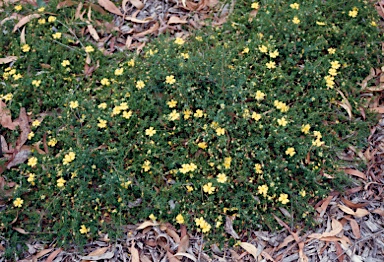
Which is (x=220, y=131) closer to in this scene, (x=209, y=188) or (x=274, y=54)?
(x=209, y=188)

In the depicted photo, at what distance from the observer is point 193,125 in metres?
3.81

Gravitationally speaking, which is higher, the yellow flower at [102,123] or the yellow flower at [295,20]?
the yellow flower at [295,20]

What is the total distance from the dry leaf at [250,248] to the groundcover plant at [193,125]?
0.14 m

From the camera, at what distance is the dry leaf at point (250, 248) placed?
3.51 m

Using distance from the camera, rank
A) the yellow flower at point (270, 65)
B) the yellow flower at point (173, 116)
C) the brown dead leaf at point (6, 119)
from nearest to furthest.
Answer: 1. the yellow flower at point (173, 116)
2. the yellow flower at point (270, 65)
3. the brown dead leaf at point (6, 119)

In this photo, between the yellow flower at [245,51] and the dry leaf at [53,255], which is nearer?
the dry leaf at [53,255]

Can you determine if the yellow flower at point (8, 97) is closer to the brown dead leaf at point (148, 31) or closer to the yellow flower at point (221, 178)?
the brown dead leaf at point (148, 31)

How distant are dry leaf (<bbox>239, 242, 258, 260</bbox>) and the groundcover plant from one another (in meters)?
0.14

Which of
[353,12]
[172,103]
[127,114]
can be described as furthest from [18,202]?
[353,12]

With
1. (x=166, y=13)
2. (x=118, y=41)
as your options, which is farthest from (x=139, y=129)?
(x=166, y=13)

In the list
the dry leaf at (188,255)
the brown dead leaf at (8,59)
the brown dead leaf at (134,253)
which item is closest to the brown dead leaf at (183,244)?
the dry leaf at (188,255)

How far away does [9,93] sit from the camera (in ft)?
14.2

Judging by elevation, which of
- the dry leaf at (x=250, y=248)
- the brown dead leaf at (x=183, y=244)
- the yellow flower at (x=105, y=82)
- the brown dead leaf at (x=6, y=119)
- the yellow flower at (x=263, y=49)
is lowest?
the brown dead leaf at (x=183, y=244)

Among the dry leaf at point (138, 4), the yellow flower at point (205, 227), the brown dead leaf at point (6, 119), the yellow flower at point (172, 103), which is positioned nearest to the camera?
the yellow flower at point (205, 227)
